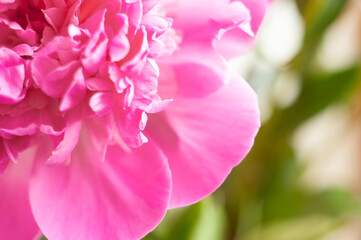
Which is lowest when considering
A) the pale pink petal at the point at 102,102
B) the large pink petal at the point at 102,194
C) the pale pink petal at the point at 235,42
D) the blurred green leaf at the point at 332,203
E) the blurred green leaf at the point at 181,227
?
the blurred green leaf at the point at 332,203

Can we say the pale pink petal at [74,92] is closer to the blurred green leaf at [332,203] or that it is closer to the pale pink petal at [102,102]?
the pale pink petal at [102,102]

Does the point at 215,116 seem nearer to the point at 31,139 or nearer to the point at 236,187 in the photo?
the point at 31,139

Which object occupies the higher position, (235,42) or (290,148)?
(235,42)

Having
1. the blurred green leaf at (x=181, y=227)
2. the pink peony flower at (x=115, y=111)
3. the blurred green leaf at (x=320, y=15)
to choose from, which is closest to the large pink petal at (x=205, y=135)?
the pink peony flower at (x=115, y=111)

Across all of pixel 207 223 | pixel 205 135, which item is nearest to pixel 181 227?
pixel 207 223

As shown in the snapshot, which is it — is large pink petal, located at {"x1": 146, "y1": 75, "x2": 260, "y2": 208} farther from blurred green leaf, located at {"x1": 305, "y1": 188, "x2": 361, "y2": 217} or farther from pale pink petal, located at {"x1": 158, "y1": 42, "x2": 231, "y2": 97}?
blurred green leaf, located at {"x1": 305, "y1": 188, "x2": 361, "y2": 217}

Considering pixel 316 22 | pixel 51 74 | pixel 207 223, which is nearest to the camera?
pixel 51 74

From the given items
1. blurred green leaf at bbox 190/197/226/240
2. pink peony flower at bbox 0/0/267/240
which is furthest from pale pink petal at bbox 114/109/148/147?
blurred green leaf at bbox 190/197/226/240

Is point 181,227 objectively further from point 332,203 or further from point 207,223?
point 332,203
